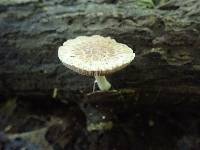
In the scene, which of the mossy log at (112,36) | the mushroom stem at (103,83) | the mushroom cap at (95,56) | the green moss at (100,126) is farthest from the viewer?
the green moss at (100,126)

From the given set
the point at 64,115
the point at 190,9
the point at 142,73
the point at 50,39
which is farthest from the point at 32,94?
the point at 190,9

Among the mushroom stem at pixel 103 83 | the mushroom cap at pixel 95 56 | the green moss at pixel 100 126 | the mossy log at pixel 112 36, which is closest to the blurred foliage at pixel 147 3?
the mossy log at pixel 112 36

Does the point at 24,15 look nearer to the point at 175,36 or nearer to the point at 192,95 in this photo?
the point at 175,36

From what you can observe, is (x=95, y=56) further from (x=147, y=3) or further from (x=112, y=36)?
(x=147, y=3)

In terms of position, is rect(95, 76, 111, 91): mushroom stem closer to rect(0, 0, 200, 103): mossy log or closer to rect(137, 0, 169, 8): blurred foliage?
rect(0, 0, 200, 103): mossy log

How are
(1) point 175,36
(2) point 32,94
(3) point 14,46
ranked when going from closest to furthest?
(1) point 175,36
(3) point 14,46
(2) point 32,94

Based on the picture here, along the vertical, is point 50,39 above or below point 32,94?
above

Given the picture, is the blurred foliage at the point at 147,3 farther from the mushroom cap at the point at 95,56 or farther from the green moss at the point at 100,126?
the green moss at the point at 100,126
